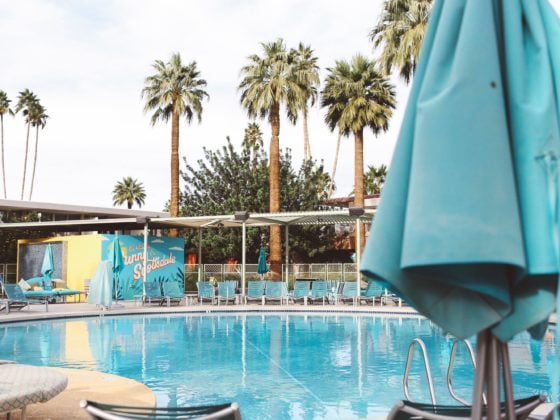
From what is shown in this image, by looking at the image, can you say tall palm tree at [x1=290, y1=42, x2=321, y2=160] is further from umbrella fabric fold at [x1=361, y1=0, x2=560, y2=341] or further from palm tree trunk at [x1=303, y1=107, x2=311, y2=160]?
palm tree trunk at [x1=303, y1=107, x2=311, y2=160]

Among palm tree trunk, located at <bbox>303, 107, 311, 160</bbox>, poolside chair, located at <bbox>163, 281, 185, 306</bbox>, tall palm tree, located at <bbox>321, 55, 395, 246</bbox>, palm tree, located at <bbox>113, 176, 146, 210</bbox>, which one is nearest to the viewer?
poolside chair, located at <bbox>163, 281, 185, 306</bbox>

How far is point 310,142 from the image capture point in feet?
168

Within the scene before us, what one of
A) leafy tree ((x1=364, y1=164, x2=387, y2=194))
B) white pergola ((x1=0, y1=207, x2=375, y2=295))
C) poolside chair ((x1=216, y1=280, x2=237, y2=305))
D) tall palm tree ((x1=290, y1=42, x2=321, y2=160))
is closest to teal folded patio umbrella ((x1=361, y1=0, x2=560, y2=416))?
white pergola ((x1=0, y1=207, x2=375, y2=295))

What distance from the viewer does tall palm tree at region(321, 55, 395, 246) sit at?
2338cm

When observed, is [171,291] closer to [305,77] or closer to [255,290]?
[255,290]

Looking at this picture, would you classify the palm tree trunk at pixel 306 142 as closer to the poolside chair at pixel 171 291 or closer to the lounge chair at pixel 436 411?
the poolside chair at pixel 171 291

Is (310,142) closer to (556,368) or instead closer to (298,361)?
(298,361)

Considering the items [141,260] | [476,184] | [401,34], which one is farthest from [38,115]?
[476,184]

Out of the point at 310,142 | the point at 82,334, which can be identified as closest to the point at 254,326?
the point at 82,334

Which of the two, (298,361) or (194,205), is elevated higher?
(194,205)

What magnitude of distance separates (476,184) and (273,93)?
22408 mm

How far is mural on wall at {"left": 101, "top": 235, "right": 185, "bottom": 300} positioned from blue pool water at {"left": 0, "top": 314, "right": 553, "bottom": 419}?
607 centimetres

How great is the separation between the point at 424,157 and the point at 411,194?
0.11 meters

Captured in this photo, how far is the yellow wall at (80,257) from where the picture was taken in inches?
889
